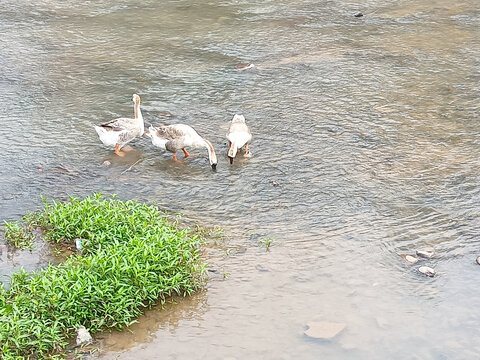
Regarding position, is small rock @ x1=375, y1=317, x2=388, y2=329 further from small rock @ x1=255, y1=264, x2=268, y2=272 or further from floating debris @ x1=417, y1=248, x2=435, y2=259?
small rock @ x1=255, y1=264, x2=268, y2=272

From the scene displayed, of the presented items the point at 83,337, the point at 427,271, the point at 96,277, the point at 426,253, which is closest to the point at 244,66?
the point at 426,253

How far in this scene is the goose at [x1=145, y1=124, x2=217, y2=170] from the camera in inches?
317

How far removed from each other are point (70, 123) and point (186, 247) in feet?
12.4

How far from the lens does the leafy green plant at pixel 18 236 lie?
6.33 m

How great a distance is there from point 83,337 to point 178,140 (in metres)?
3.40

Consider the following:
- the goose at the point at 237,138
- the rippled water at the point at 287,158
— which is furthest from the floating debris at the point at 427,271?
the goose at the point at 237,138

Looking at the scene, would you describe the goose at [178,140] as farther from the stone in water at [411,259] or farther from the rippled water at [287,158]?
the stone in water at [411,259]

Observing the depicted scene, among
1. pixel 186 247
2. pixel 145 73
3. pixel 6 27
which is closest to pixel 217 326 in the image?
pixel 186 247

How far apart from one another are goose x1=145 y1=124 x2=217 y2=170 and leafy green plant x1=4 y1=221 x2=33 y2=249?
2230mm

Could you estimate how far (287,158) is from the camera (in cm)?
810

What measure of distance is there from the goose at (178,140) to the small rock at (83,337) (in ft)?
10.7

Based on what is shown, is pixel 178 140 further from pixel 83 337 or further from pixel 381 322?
pixel 381 322

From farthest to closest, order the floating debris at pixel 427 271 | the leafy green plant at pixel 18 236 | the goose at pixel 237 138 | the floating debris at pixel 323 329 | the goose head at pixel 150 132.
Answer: the goose head at pixel 150 132 → the goose at pixel 237 138 → the leafy green plant at pixel 18 236 → the floating debris at pixel 427 271 → the floating debris at pixel 323 329

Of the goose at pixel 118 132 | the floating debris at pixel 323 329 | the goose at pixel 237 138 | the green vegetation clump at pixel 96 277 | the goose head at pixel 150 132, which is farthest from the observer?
the goose head at pixel 150 132
